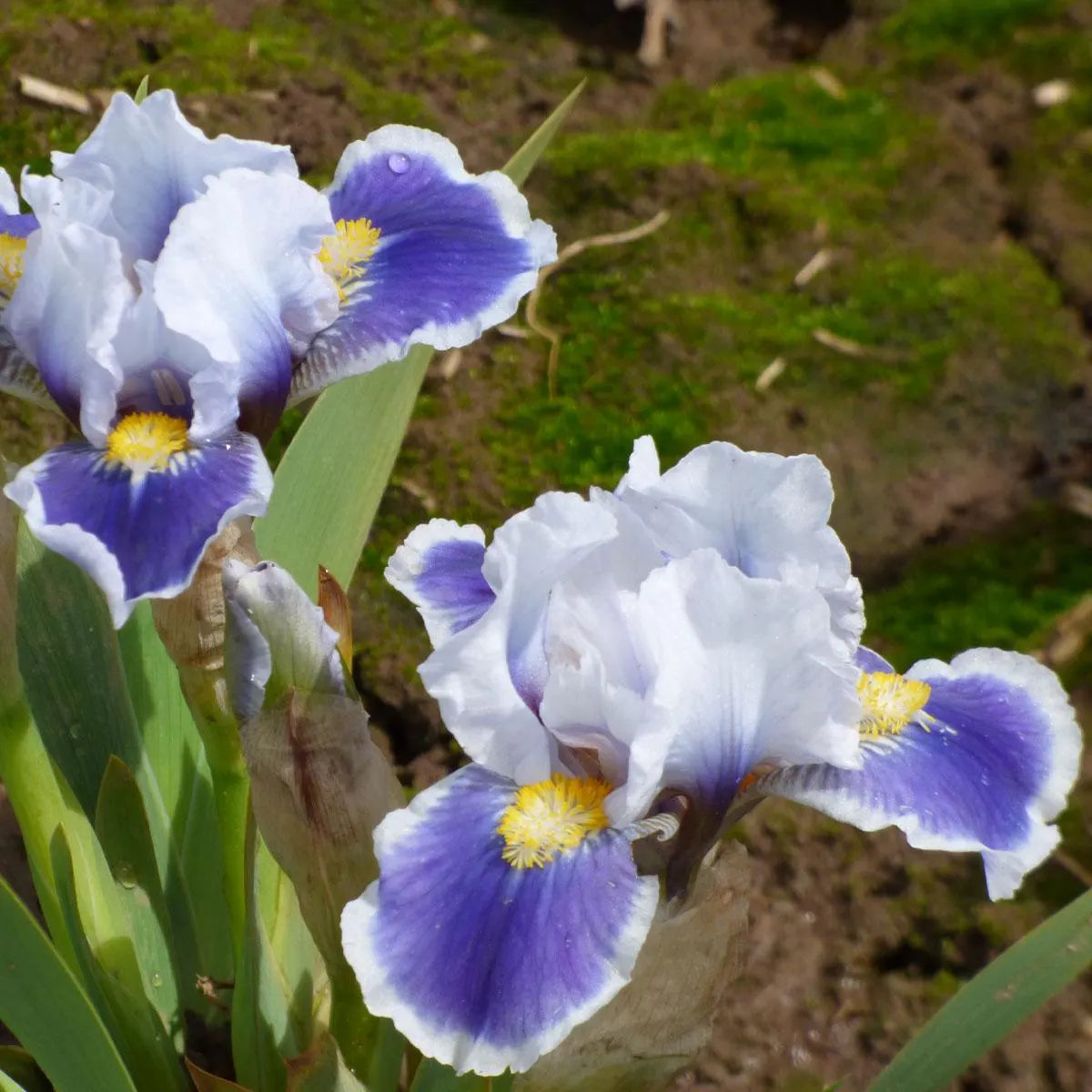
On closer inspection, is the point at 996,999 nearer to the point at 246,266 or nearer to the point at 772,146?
the point at 246,266

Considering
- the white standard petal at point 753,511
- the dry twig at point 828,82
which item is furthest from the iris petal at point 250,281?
the dry twig at point 828,82

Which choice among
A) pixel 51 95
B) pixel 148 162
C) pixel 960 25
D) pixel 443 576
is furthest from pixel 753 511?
pixel 960 25

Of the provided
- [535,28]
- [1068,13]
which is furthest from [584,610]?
[1068,13]

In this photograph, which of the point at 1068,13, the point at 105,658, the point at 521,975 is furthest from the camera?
the point at 1068,13

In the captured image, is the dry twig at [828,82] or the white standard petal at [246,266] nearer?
the white standard petal at [246,266]

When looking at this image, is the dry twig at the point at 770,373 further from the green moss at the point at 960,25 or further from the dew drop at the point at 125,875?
the dew drop at the point at 125,875

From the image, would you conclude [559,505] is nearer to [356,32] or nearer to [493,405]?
[493,405]
